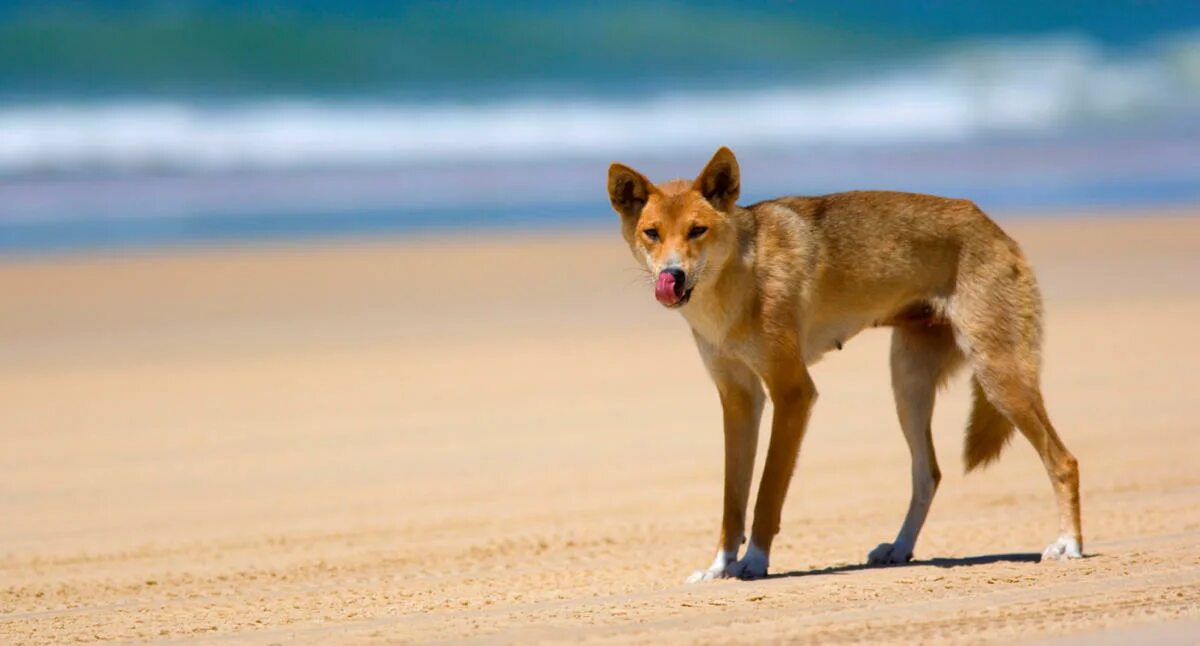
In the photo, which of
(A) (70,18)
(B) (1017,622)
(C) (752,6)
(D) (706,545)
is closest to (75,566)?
(D) (706,545)

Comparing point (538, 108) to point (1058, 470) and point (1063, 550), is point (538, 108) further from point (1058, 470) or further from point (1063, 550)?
point (1063, 550)

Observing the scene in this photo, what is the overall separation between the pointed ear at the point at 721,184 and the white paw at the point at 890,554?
5.46 feet

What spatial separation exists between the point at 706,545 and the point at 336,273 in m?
11.2

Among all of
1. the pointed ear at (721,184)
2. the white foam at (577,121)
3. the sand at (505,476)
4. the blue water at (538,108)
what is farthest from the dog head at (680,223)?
the white foam at (577,121)

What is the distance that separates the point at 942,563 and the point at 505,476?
318 cm

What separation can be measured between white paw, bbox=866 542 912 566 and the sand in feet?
0.34

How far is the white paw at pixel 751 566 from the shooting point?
6453 millimetres

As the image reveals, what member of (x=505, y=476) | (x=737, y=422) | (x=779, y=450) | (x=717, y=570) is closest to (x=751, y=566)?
(x=717, y=570)

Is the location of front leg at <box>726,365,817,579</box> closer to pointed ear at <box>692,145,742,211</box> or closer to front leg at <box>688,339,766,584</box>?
front leg at <box>688,339,766,584</box>

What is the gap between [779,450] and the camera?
21.7 ft

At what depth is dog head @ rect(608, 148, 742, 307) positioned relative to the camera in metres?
6.33

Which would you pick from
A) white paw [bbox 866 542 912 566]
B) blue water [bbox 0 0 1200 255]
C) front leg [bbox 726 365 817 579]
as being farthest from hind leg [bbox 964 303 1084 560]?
blue water [bbox 0 0 1200 255]

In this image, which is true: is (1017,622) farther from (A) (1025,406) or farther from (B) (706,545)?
(B) (706,545)

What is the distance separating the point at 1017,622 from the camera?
197 inches
